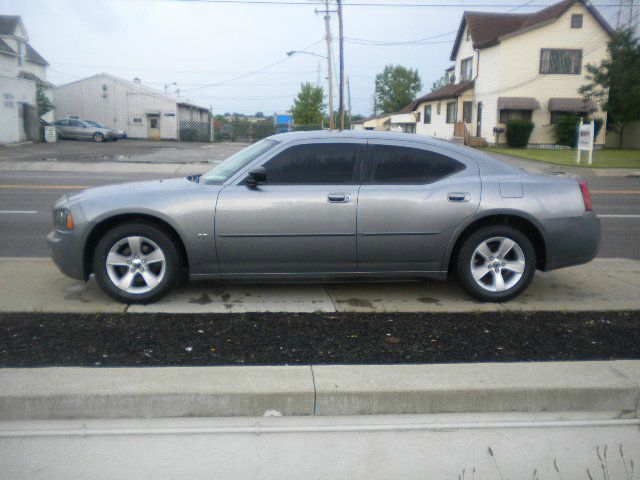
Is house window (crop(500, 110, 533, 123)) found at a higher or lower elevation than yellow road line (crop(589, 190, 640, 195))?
higher

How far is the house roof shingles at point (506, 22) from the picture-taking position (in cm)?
3641

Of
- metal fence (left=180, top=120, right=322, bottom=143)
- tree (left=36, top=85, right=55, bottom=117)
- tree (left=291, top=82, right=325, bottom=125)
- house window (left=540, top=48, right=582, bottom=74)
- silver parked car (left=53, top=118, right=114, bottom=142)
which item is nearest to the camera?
house window (left=540, top=48, right=582, bottom=74)

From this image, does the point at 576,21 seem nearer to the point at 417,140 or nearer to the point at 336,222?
the point at 417,140

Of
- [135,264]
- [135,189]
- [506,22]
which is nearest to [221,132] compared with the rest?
[506,22]

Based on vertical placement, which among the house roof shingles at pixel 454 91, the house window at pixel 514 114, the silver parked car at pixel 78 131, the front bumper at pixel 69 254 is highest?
the house roof shingles at pixel 454 91

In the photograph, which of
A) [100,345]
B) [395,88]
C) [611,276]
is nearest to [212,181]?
[100,345]

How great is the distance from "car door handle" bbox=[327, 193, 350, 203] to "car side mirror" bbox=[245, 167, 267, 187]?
0.58 meters

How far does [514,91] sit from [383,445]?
3689 cm

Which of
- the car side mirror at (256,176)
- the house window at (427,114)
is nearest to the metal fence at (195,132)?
the house window at (427,114)

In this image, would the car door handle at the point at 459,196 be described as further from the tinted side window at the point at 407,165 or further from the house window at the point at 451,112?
the house window at the point at 451,112

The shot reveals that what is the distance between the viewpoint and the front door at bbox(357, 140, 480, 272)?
18.3ft

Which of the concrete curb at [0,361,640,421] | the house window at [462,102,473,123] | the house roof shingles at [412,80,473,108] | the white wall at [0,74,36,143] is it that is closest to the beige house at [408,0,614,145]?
the house roof shingles at [412,80,473,108]

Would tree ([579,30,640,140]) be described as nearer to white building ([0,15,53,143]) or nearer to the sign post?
the sign post

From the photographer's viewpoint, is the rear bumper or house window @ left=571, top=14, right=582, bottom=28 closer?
the rear bumper
